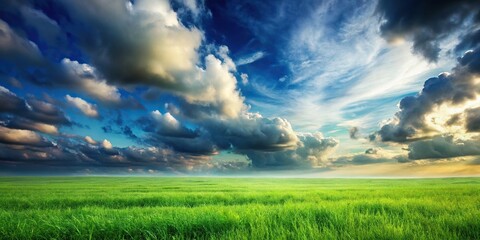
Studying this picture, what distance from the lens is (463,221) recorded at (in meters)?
5.74

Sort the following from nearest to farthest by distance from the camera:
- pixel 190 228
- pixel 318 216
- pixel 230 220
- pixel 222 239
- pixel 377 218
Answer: pixel 222 239 → pixel 190 228 → pixel 230 220 → pixel 377 218 → pixel 318 216

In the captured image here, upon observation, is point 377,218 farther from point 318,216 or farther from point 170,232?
point 170,232

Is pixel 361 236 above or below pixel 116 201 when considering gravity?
above

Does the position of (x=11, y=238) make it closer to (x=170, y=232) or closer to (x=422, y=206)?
(x=170, y=232)

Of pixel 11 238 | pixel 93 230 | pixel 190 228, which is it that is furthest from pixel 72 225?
pixel 190 228

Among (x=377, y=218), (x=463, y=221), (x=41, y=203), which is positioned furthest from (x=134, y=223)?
(x=41, y=203)

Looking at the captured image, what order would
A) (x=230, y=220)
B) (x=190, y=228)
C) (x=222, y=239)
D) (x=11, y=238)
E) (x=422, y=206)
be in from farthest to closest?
(x=422, y=206)
(x=230, y=220)
(x=190, y=228)
(x=11, y=238)
(x=222, y=239)

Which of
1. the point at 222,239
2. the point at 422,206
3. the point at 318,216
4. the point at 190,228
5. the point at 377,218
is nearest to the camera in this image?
the point at 222,239

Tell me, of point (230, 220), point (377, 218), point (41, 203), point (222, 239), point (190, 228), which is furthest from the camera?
point (41, 203)

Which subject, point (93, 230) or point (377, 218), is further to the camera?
point (377, 218)

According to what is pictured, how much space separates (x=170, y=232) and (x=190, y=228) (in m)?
0.46

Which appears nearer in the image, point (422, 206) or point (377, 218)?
point (377, 218)

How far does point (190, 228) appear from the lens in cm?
521

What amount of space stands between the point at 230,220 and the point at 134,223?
2.15m
